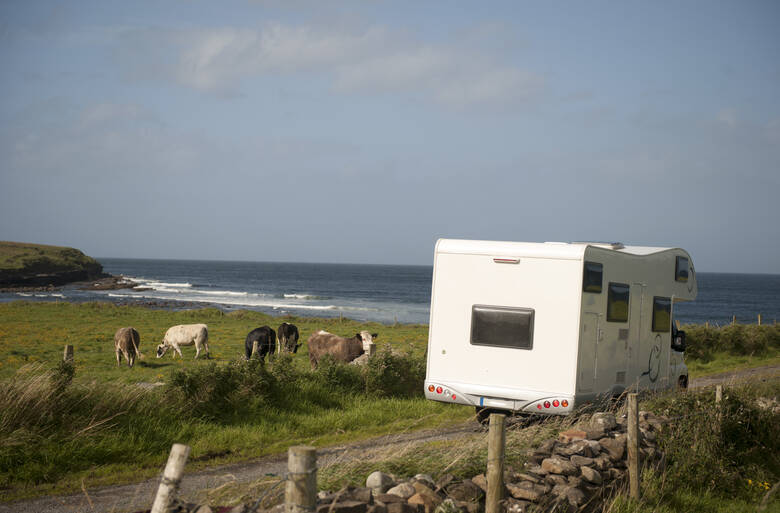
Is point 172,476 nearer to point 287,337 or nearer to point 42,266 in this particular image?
point 287,337

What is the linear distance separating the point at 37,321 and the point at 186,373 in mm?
29545

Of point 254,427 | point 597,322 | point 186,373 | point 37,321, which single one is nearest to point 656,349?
point 597,322

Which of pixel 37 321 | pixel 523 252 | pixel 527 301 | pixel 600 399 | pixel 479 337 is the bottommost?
pixel 37 321

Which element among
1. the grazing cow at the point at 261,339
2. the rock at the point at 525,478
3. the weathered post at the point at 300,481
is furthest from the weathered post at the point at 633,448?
the grazing cow at the point at 261,339

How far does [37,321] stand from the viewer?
117ft

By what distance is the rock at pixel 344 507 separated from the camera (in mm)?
4605

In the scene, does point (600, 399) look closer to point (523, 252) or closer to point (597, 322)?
point (597, 322)

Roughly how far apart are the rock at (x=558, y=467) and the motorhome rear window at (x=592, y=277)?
3623mm

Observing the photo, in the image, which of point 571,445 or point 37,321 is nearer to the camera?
point 571,445

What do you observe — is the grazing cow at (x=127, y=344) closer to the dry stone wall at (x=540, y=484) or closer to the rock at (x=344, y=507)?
the dry stone wall at (x=540, y=484)

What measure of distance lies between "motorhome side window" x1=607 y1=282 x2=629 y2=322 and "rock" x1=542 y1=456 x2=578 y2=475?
4272 millimetres

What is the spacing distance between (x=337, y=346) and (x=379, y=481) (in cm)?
1194

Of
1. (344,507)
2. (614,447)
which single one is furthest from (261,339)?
(344,507)

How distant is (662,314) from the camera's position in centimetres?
1241
